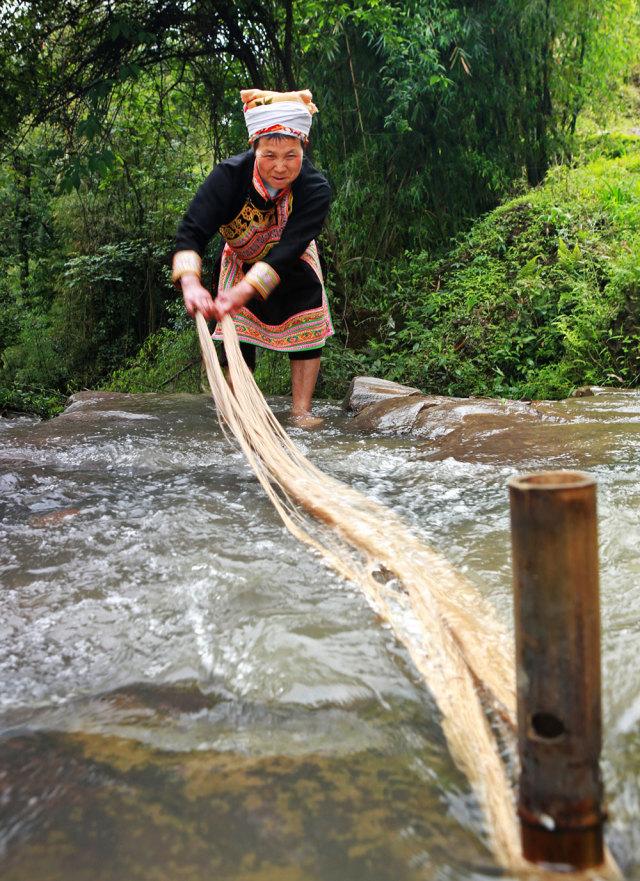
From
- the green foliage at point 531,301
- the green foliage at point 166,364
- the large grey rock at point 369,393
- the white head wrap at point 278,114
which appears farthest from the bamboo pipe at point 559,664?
the green foliage at point 166,364

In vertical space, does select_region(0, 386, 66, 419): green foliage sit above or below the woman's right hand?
below

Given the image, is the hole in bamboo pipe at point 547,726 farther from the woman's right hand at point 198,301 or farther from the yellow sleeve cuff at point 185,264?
the yellow sleeve cuff at point 185,264

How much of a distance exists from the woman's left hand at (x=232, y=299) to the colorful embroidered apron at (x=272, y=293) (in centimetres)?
41

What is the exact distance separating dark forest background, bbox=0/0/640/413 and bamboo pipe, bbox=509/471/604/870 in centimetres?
364

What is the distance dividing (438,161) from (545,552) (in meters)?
5.84

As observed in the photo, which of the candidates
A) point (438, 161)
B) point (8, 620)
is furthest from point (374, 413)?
point (438, 161)

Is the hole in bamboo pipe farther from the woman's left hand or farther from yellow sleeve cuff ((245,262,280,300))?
yellow sleeve cuff ((245,262,280,300))

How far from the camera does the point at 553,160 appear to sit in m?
6.70

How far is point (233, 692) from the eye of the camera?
1365 mm

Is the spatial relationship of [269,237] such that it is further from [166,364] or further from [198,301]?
[166,364]

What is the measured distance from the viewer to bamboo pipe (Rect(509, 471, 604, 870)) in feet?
2.85

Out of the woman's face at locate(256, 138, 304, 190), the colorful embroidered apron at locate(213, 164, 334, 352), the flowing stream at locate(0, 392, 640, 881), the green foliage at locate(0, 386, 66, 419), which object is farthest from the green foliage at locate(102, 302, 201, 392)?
the flowing stream at locate(0, 392, 640, 881)

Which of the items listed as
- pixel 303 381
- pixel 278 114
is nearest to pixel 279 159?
pixel 278 114

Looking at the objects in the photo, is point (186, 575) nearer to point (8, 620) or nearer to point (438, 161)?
point (8, 620)
